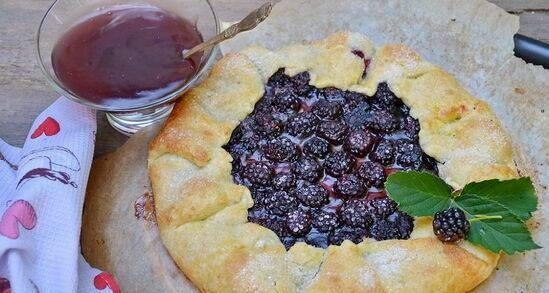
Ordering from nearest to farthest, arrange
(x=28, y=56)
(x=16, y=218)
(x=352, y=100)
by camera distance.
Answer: (x=16, y=218), (x=352, y=100), (x=28, y=56)

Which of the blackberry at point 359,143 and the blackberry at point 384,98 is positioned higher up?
the blackberry at point 384,98

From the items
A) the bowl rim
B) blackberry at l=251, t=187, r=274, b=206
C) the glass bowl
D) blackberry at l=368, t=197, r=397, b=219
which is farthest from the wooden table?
blackberry at l=368, t=197, r=397, b=219

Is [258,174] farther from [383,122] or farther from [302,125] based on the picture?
[383,122]

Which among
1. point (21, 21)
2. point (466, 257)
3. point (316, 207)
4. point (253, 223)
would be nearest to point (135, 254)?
point (253, 223)

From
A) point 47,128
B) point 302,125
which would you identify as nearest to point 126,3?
point 47,128

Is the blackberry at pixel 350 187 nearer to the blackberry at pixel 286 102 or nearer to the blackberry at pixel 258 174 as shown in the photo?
the blackberry at pixel 258 174

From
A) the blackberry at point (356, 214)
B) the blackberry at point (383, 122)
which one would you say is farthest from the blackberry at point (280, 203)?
the blackberry at point (383, 122)

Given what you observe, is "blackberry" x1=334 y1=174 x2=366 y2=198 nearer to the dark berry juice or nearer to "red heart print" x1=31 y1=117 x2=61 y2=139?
the dark berry juice

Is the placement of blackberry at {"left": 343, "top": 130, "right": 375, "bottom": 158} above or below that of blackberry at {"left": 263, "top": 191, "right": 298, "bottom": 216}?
above
